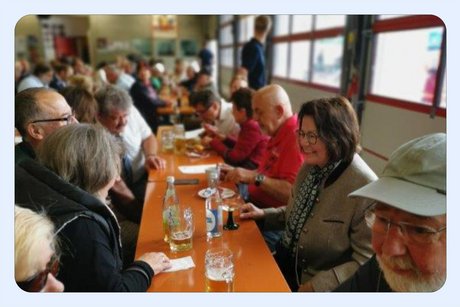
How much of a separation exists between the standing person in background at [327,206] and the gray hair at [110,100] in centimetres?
132

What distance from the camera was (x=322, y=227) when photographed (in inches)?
Result: 51.2

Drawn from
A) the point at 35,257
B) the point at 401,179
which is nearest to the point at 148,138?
the point at 35,257

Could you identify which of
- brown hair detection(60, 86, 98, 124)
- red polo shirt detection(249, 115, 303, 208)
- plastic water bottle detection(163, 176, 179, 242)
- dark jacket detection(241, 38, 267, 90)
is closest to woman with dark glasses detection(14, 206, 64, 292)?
plastic water bottle detection(163, 176, 179, 242)

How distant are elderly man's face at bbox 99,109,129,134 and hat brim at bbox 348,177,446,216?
1825 mm

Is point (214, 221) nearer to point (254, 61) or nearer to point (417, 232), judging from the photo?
point (417, 232)

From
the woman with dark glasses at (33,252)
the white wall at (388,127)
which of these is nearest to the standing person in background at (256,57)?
the white wall at (388,127)

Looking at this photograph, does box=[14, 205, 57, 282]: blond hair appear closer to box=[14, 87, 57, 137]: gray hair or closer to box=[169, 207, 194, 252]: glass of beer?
box=[169, 207, 194, 252]: glass of beer

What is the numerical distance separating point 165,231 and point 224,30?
902 cm

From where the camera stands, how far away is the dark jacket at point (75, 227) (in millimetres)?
910

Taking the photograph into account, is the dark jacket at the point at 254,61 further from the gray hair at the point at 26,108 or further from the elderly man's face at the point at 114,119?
the gray hair at the point at 26,108

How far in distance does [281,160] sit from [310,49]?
2949mm

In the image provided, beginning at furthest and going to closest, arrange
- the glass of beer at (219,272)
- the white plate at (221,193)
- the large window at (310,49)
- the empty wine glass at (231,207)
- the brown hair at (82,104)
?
the large window at (310,49) < the brown hair at (82,104) < the white plate at (221,193) < the empty wine glass at (231,207) < the glass of beer at (219,272)

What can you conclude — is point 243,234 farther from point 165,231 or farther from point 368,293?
point 368,293

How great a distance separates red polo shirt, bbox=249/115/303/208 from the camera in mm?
1776
